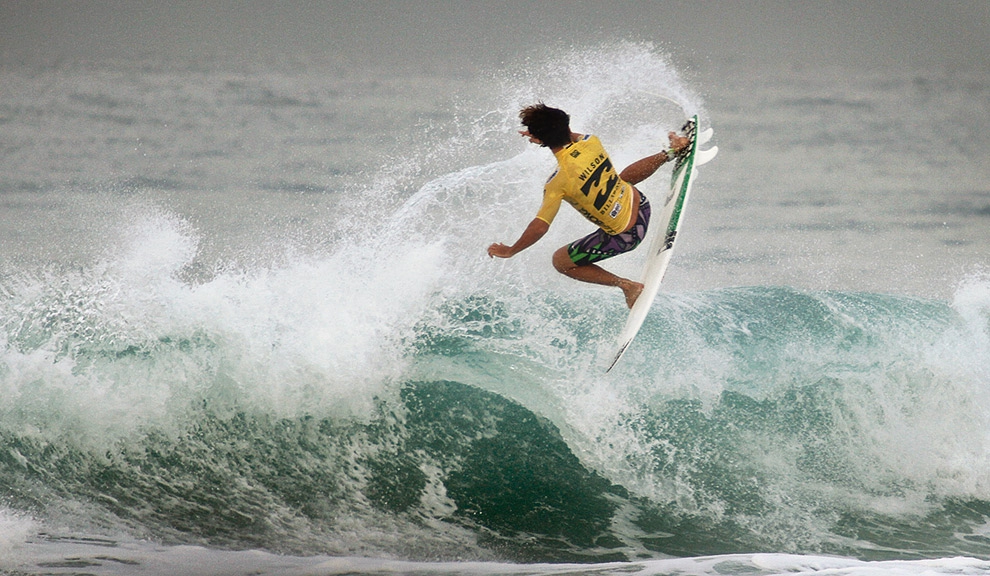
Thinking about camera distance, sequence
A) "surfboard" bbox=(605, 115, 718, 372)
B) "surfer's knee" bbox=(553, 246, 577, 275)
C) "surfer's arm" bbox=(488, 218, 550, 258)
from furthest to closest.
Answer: "surfer's knee" bbox=(553, 246, 577, 275) → "surfboard" bbox=(605, 115, 718, 372) → "surfer's arm" bbox=(488, 218, 550, 258)

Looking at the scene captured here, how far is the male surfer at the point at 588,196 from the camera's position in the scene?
261 centimetres

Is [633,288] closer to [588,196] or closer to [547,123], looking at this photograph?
[588,196]

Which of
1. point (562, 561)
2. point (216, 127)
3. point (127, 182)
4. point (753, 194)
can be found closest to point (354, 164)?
point (216, 127)

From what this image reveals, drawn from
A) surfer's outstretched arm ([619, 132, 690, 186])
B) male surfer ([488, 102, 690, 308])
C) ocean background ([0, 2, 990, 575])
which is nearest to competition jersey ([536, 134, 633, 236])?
male surfer ([488, 102, 690, 308])

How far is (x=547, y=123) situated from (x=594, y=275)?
0.59 m

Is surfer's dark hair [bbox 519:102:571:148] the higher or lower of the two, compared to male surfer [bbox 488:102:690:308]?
higher

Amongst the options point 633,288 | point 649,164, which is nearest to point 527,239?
point 633,288

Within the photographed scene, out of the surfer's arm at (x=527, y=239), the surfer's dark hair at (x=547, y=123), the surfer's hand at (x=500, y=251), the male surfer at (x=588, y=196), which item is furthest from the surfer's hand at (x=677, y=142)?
the surfer's hand at (x=500, y=251)

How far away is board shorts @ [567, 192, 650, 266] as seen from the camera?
285 cm

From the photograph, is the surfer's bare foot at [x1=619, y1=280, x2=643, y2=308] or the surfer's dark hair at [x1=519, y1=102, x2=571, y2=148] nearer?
the surfer's dark hair at [x1=519, y1=102, x2=571, y2=148]

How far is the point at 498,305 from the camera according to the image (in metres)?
3.98

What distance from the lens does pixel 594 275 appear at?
2873mm

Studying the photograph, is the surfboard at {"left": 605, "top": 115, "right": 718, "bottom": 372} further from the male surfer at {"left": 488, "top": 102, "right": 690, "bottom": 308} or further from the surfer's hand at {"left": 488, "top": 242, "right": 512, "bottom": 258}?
the surfer's hand at {"left": 488, "top": 242, "right": 512, "bottom": 258}

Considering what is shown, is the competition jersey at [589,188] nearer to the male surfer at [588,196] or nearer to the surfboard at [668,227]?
Result: the male surfer at [588,196]
